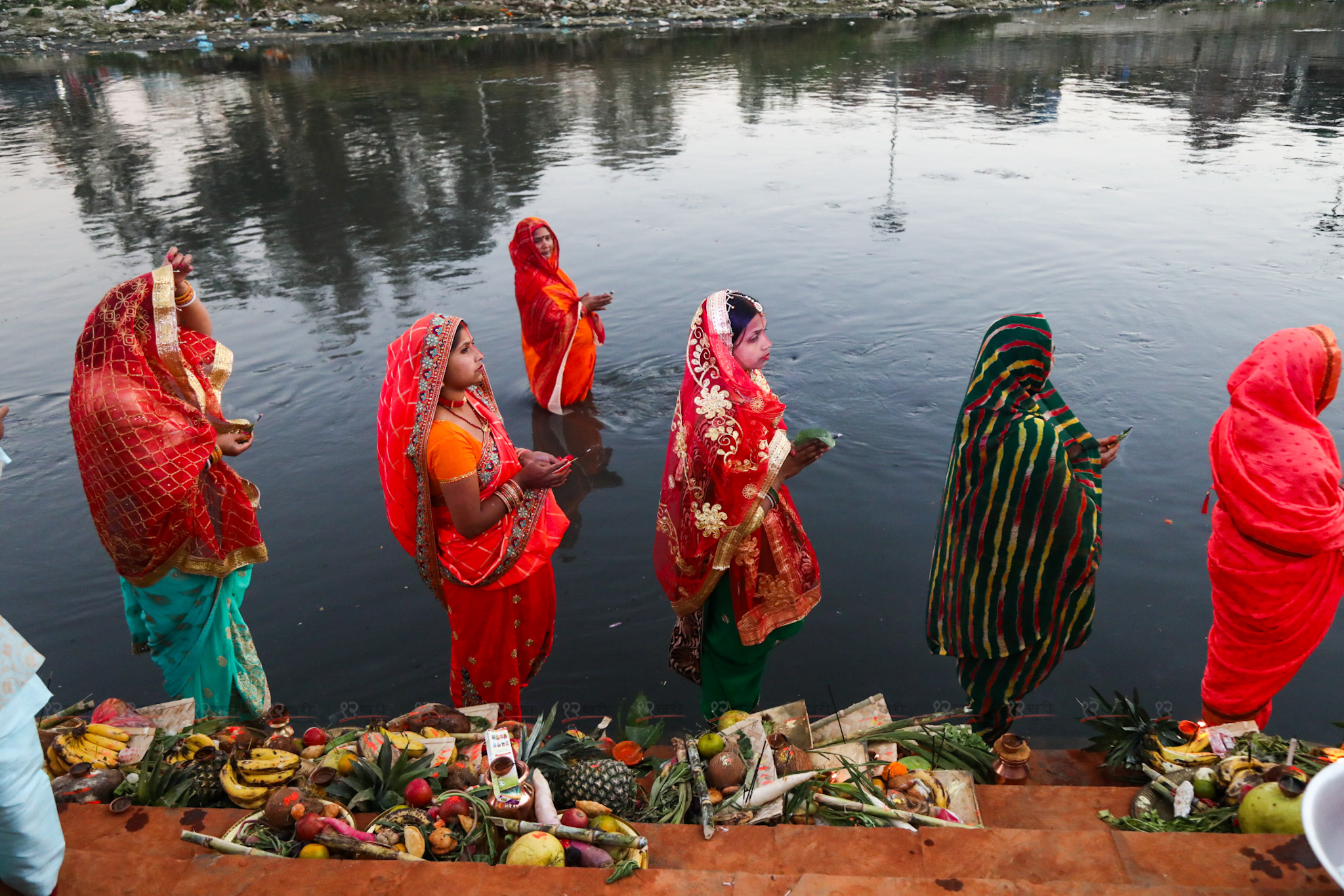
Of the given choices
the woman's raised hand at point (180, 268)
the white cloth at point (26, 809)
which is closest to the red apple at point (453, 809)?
the white cloth at point (26, 809)

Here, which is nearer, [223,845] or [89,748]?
[223,845]

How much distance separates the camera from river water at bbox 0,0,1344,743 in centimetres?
461

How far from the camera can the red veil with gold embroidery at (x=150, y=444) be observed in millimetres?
3148

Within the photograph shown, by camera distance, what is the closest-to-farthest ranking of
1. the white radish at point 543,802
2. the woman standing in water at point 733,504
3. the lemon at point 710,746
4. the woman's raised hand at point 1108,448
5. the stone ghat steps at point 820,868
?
the stone ghat steps at point 820,868 < the white radish at point 543,802 < the lemon at point 710,746 < the woman standing in water at point 733,504 < the woman's raised hand at point 1108,448

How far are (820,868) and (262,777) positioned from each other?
1.69 m

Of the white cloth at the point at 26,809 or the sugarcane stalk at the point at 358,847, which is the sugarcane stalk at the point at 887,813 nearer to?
the sugarcane stalk at the point at 358,847

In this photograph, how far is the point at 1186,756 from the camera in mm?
2859

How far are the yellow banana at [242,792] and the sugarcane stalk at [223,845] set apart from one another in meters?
0.33

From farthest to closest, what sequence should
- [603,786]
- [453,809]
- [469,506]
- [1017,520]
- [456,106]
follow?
1. [456,106]
2. [469,506]
3. [1017,520]
4. [603,786]
5. [453,809]

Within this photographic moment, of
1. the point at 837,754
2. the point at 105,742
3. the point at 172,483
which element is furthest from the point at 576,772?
the point at 172,483

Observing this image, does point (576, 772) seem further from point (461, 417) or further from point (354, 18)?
point (354, 18)

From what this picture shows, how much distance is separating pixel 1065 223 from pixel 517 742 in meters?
10.9

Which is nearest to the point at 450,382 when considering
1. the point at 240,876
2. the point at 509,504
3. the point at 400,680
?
the point at 509,504

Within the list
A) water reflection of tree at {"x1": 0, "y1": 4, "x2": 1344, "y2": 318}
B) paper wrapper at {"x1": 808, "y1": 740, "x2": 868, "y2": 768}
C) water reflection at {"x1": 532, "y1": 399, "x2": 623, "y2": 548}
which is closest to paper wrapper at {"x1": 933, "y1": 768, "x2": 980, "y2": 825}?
paper wrapper at {"x1": 808, "y1": 740, "x2": 868, "y2": 768}
